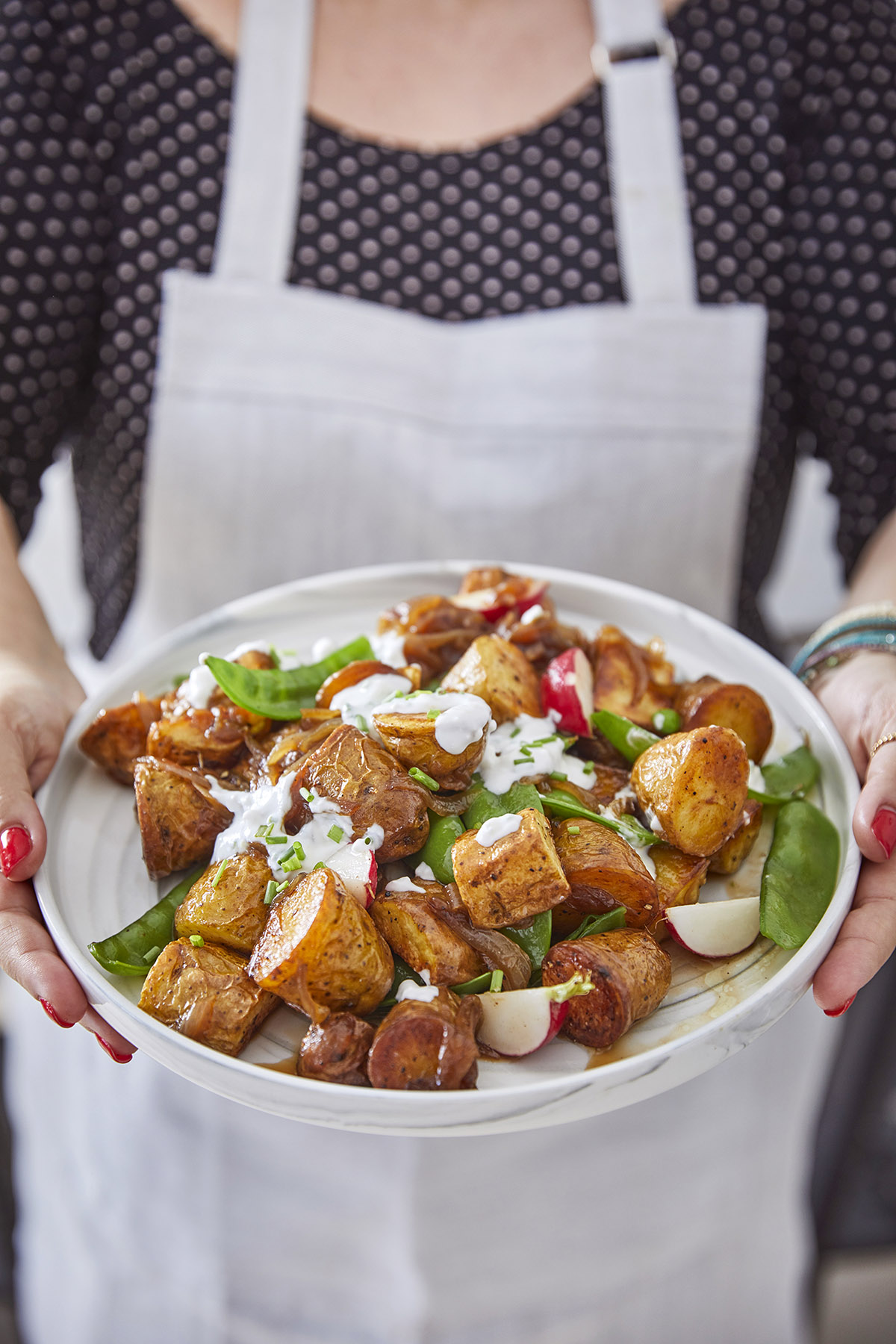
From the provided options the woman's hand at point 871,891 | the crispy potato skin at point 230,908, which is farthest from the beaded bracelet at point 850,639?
the crispy potato skin at point 230,908

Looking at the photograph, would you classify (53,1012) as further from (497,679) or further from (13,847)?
(497,679)

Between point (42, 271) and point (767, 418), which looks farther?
point (767, 418)

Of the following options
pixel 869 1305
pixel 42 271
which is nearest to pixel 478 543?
pixel 42 271

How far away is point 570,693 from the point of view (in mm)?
1146

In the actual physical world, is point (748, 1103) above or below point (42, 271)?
below

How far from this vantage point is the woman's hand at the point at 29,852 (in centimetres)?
95

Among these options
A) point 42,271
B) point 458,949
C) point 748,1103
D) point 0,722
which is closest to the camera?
point 458,949

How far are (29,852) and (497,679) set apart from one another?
508mm

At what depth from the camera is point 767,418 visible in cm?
176

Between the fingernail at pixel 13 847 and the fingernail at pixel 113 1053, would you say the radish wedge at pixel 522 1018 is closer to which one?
the fingernail at pixel 113 1053

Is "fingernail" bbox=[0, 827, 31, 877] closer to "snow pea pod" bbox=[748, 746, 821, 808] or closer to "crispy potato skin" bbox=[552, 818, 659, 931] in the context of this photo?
"crispy potato skin" bbox=[552, 818, 659, 931]

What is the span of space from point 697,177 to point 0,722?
136 cm

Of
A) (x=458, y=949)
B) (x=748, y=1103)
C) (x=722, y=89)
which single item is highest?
(x=722, y=89)

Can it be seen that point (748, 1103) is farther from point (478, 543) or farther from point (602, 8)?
point (602, 8)
